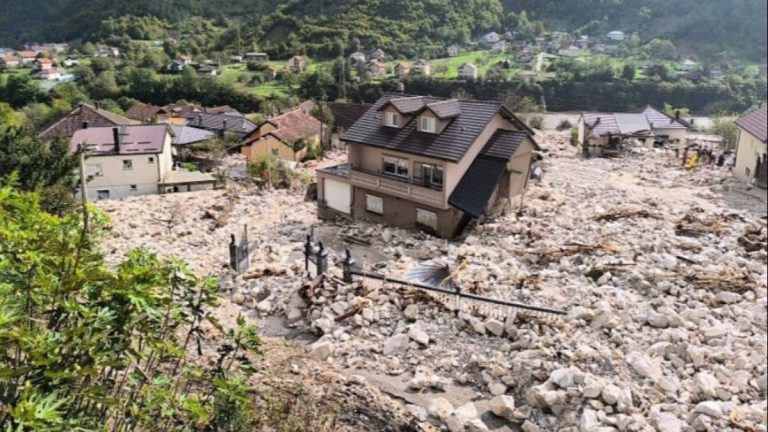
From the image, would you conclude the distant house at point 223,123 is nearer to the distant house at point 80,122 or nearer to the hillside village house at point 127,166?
the distant house at point 80,122

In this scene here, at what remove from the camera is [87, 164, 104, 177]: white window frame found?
70.6ft

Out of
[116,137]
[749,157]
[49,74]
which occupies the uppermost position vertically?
[49,74]

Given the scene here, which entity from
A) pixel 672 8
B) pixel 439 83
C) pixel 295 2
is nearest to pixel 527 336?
pixel 672 8

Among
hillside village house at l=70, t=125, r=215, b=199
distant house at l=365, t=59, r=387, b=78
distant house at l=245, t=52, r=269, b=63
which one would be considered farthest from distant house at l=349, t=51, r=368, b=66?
distant house at l=245, t=52, r=269, b=63

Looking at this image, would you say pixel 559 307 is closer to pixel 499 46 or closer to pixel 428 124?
pixel 428 124

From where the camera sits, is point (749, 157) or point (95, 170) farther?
point (95, 170)

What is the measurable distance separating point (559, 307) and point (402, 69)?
1811 cm

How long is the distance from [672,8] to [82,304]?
4.30m

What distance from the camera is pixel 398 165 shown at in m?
14.2

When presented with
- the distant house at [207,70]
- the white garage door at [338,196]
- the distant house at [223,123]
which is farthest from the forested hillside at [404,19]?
the white garage door at [338,196]

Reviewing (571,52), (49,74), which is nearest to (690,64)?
(571,52)

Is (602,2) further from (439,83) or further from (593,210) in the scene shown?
(439,83)

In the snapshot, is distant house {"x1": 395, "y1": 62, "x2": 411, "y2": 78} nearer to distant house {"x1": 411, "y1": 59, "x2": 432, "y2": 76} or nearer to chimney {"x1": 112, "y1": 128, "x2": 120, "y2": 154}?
distant house {"x1": 411, "y1": 59, "x2": 432, "y2": 76}

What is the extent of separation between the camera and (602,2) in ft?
31.2
